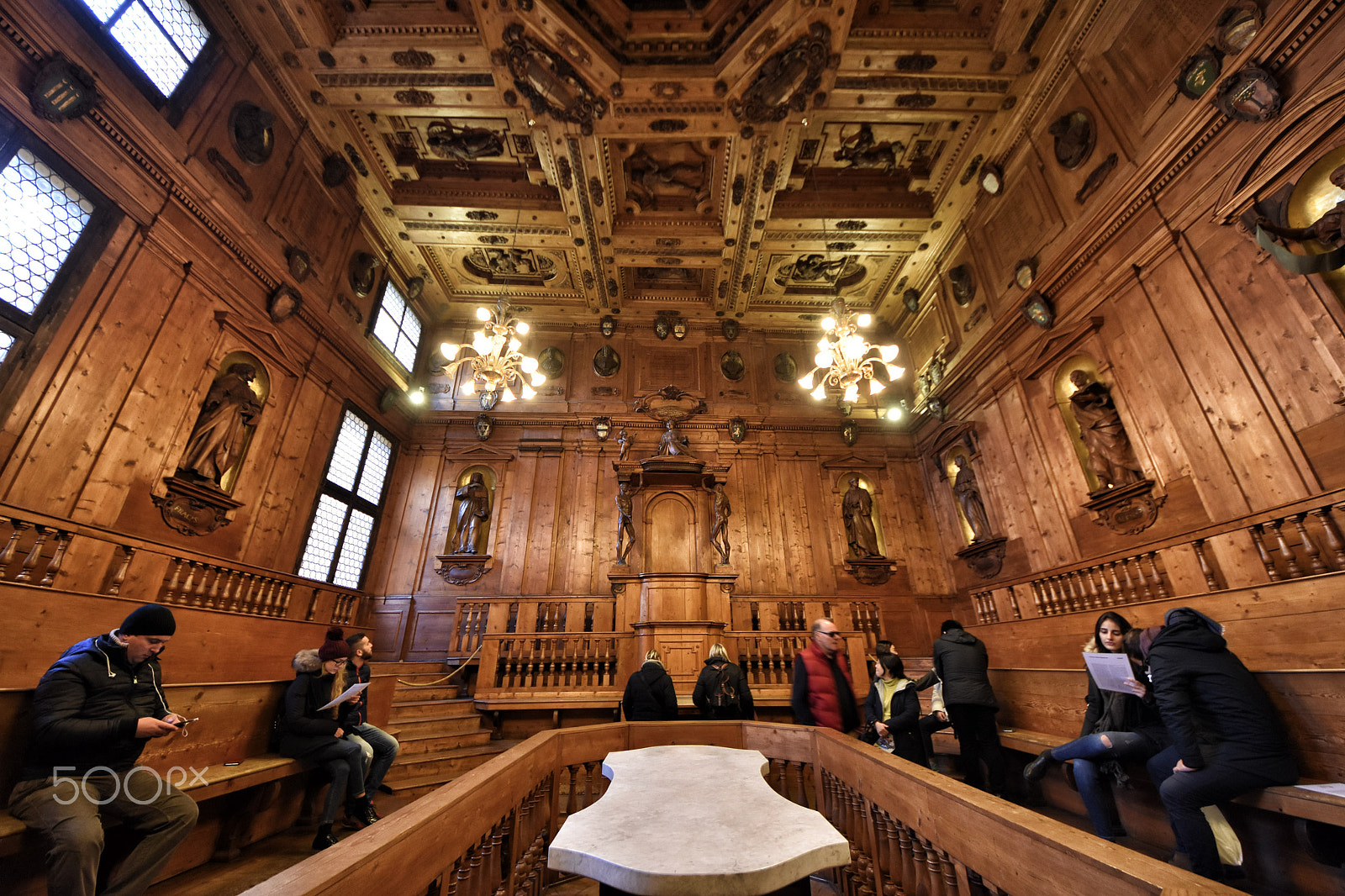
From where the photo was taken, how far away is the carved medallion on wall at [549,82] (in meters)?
7.11

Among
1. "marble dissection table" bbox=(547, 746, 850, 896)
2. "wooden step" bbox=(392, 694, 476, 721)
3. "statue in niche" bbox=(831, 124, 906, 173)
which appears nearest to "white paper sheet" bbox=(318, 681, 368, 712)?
"wooden step" bbox=(392, 694, 476, 721)

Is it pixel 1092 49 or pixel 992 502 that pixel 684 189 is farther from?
pixel 992 502

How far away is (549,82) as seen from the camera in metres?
7.36

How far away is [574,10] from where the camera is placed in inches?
277

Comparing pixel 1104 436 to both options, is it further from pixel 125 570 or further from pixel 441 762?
pixel 125 570

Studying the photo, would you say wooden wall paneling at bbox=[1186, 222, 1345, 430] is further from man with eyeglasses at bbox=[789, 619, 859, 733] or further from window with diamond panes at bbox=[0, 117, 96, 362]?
window with diamond panes at bbox=[0, 117, 96, 362]

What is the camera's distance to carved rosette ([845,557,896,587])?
977 centimetres

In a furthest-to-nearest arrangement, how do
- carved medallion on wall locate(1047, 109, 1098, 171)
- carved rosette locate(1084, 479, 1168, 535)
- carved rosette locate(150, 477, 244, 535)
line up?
carved medallion on wall locate(1047, 109, 1098, 171) < carved rosette locate(1084, 479, 1168, 535) < carved rosette locate(150, 477, 244, 535)

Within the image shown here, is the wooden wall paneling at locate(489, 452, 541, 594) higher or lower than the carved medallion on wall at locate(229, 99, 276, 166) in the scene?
lower

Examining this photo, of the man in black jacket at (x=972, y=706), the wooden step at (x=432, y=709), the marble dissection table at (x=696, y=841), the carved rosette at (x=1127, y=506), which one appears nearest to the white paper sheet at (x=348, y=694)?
the wooden step at (x=432, y=709)

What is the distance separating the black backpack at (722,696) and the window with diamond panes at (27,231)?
6554 mm

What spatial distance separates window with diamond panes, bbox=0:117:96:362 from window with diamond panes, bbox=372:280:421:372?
15.9 feet

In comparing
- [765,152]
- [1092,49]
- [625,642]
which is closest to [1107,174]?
[1092,49]

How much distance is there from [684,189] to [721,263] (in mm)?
1698
